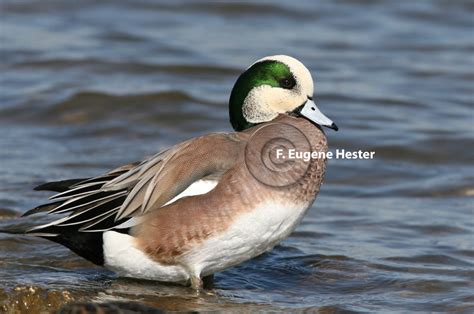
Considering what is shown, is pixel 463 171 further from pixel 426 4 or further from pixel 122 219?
pixel 426 4

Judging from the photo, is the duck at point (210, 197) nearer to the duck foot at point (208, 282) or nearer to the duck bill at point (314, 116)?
the duck bill at point (314, 116)

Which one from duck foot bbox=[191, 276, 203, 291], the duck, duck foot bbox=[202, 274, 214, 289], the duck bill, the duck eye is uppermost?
the duck eye

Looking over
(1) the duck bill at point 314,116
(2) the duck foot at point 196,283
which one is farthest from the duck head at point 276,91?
(2) the duck foot at point 196,283

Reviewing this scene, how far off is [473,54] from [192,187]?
6.29m

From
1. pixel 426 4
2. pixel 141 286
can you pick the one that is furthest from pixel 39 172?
pixel 426 4

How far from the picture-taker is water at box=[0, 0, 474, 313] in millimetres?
5324

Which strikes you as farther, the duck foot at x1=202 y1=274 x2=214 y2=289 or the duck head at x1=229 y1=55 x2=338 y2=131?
the duck foot at x1=202 y1=274 x2=214 y2=289

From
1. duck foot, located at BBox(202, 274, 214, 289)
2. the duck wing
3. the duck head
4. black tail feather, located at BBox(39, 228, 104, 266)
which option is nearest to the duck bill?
the duck head

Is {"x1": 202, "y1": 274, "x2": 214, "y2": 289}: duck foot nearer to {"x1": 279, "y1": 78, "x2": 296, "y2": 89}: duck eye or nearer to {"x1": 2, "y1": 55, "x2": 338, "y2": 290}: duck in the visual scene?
{"x1": 2, "y1": 55, "x2": 338, "y2": 290}: duck

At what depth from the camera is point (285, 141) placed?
4977 millimetres

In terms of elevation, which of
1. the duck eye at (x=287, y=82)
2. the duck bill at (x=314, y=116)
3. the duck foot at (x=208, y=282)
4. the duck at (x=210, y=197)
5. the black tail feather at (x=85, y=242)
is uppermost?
the duck eye at (x=287, y=82)

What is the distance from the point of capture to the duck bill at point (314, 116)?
16.7ft

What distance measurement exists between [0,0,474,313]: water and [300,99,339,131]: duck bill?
884 mm

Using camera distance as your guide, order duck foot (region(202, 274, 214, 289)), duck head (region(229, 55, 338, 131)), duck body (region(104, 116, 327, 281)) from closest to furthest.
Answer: duck body (region(104, 116, 327, 281))
duck head (region(229, 55, 338, 131))
duck foot (region(202, 274, 214, 289))
